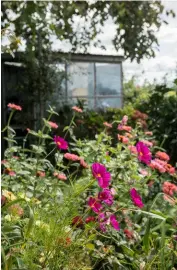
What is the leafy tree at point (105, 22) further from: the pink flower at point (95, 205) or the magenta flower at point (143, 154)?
the pink flower at point (95, 205)

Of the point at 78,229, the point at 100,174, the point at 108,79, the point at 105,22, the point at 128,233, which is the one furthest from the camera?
the point at 108,79

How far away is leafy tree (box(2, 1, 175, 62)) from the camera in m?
5.51

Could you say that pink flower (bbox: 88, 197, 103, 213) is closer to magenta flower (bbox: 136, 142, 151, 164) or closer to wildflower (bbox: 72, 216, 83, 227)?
wildflower (bbox: 72, 216, 83, 227)

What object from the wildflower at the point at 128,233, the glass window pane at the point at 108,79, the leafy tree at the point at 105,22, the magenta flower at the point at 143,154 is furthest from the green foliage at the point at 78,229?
the glass window pane at the point at 108,79

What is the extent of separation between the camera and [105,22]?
6.47 m

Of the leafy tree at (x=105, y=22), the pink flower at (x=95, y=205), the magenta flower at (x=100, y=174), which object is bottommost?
the pink flower at (x=95, y=205)

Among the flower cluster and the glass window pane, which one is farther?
the glass window pane

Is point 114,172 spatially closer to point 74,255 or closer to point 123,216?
point 123,216

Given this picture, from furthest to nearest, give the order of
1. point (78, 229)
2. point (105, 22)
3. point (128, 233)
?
1. point (105, 22)
2. point (128, 233)
3. point (78, 229)

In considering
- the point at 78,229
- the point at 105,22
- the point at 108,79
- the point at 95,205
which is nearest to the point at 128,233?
the point at 78,229

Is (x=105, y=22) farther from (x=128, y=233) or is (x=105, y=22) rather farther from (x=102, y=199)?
(x=102, y=199)

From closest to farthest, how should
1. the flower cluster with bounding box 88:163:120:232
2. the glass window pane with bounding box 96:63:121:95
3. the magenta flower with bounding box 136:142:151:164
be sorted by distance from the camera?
1. the flower cluster with bounding box 88:163:120:232
2. the magenta flower with bounding box 136:142:151:164
3. the glass window pane with bounding box 96:63:121:95

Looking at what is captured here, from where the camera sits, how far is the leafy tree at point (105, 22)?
5508mm

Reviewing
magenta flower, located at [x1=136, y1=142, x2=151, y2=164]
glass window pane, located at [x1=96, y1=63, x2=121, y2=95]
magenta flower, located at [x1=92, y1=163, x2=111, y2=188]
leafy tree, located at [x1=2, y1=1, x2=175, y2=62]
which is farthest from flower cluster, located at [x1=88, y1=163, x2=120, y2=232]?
glass window pane, located at [x1=96, y1=63, x2=121, y2=95]
